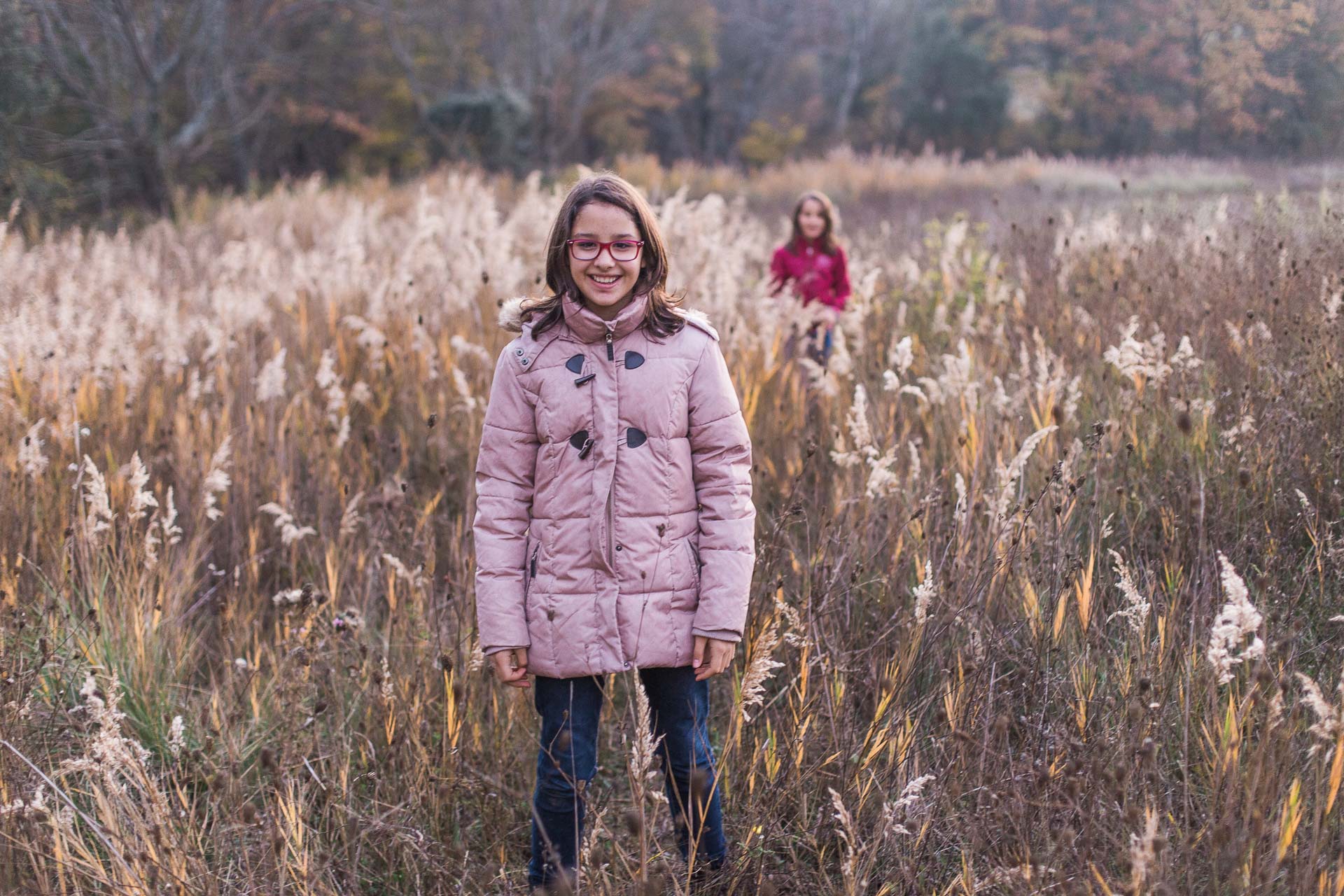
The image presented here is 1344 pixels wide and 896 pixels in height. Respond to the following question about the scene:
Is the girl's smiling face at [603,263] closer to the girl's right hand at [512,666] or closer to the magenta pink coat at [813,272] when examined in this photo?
the girl's right hand at [512,666]

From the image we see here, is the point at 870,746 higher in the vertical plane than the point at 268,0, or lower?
lower

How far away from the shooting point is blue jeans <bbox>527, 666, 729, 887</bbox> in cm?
217

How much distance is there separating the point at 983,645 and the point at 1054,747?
38cm

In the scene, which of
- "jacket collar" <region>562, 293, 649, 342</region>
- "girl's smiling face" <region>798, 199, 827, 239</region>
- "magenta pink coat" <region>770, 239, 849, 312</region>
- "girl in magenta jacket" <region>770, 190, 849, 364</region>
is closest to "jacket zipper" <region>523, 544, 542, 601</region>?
"jacket collar" <region>562, 293, 649, 342</region>

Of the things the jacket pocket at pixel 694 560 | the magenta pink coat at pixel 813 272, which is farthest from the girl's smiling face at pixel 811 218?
the jacket pocket at pixel 694 560

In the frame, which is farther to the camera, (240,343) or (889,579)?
(240,343)

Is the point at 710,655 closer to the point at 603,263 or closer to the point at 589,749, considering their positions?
the point at 589,749

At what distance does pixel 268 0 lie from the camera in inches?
858

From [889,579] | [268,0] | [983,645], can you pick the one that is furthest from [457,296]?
[268,0]

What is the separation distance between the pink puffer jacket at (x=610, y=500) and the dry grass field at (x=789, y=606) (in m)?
0.17

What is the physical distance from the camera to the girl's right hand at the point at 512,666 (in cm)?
209

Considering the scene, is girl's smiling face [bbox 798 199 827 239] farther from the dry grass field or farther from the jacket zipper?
the jacket zipper

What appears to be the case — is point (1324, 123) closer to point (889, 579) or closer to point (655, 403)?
point (889, 579)

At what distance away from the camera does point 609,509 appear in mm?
2098
